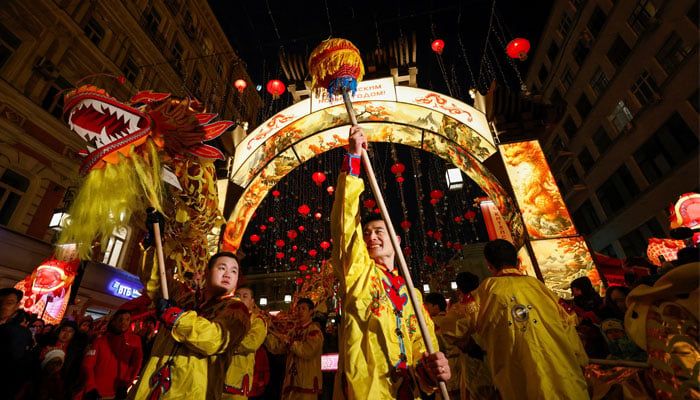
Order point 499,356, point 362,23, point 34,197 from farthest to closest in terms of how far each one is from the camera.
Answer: point 34,197 < point 362,23 < point 499,356

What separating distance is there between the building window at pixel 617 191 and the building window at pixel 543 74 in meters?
10.0

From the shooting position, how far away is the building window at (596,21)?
16781 mm

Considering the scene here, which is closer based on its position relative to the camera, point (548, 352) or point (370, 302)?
point (370, 302)

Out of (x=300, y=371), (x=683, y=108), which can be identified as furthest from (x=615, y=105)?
(x=300, y=371)

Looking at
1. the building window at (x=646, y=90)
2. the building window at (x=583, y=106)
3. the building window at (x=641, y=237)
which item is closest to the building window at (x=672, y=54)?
the building window at (x=646, y=90)

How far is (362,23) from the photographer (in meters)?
8.25

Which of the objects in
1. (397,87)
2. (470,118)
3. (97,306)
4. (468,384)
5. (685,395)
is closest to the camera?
(685,395)

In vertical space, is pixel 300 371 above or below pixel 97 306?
below

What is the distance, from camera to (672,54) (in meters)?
12.8

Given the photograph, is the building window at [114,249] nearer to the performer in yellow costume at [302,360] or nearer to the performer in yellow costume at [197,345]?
the performer in yellow costume at [302,360]

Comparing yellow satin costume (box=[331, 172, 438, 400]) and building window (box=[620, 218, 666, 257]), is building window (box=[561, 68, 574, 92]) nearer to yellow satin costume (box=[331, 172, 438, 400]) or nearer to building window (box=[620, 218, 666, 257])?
building window (box=[620, 218, 666, 257])

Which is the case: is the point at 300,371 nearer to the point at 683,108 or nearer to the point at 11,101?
the point at 11,101

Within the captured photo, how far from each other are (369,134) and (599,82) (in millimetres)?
18525

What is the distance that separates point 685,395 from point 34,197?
15.7 meters
